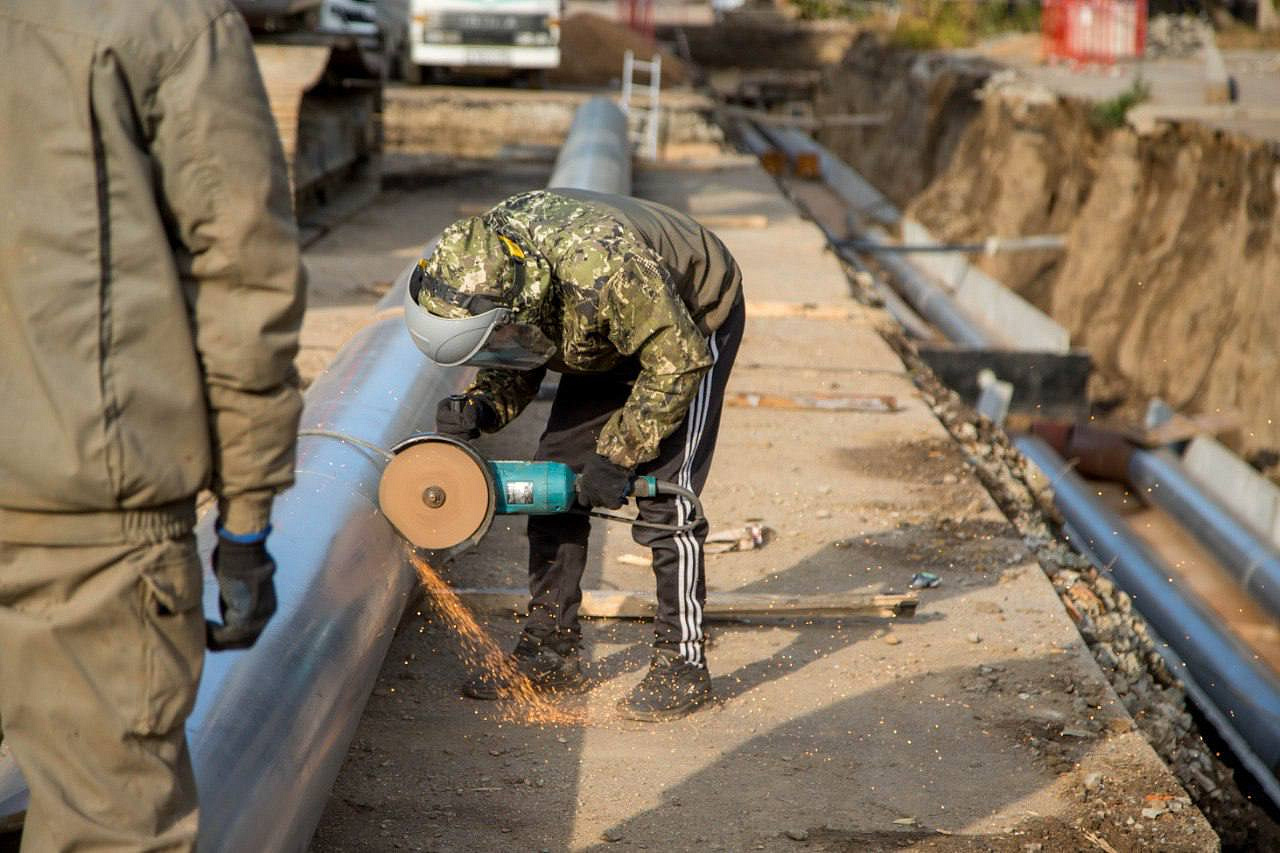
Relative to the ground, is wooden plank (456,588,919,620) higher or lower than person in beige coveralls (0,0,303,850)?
lower

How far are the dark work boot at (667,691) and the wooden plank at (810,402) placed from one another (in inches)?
131

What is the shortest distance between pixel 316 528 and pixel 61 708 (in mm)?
1592

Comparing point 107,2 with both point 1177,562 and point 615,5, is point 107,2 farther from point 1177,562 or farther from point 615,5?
point 615,5

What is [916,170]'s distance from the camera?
79.9ft

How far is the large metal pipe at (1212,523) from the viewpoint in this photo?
8.05 metres

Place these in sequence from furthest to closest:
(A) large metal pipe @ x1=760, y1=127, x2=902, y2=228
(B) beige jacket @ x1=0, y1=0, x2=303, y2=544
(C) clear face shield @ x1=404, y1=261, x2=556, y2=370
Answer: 1. (A) large metal pipe @ x1=760, y1=127, x2=902, y2=228
2. (C) clear face shield @ x1=404, y1=261, x2=556, y2=370
3. (B) beige jacket @ x1=0, y1=0, x2=303, y2=544

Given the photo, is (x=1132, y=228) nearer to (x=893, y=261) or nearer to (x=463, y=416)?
(x=893, y=261)

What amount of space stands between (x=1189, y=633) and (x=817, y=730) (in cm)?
351

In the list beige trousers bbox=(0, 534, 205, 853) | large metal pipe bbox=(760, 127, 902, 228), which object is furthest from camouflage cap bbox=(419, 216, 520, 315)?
large metal pipe bbox=(760, 127, 902, 228)

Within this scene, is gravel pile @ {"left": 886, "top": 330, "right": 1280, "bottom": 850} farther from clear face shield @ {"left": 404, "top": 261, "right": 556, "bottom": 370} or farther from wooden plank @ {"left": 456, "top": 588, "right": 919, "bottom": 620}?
clear face shield @ {"left": 404, "top": 261, "right": 556, "bottom": 370}

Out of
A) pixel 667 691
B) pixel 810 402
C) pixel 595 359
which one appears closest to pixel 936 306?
pixel 810 402

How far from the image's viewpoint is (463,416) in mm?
4160

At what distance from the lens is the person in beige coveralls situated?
219 centimetres

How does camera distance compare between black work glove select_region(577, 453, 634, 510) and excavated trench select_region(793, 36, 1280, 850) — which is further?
excavated trench select_region(793, 36, 1280, 850)
